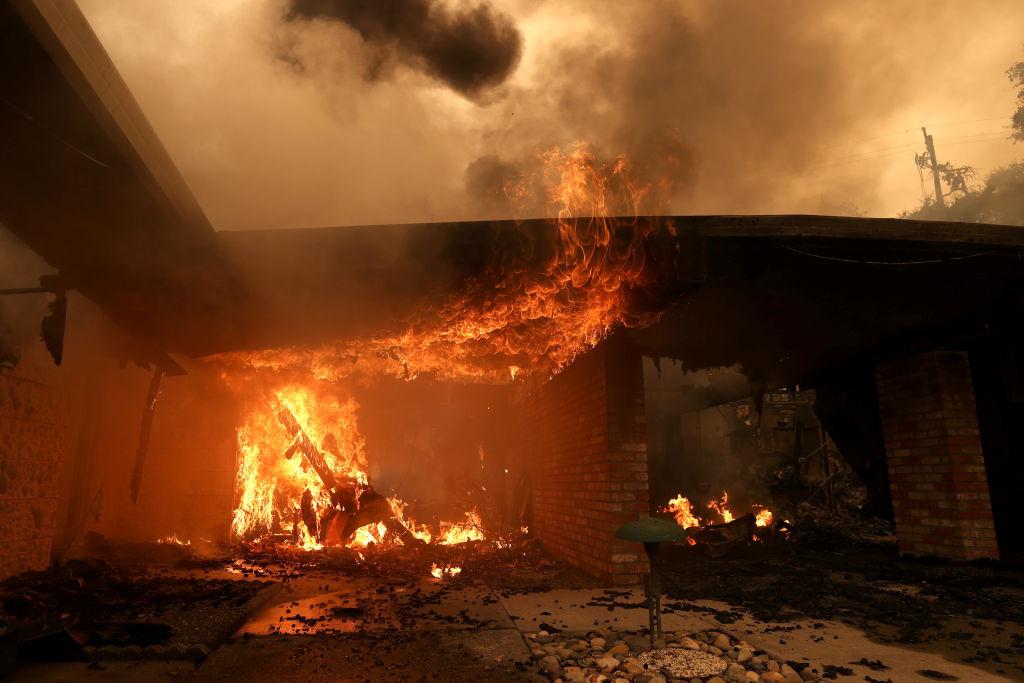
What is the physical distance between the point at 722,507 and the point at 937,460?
30.0 feet

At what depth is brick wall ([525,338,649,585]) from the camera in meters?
6.14

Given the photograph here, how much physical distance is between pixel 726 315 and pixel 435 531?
758cm

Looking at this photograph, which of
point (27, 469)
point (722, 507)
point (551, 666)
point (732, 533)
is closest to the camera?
point (551, 666)

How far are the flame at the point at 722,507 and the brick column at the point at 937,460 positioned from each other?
807cm

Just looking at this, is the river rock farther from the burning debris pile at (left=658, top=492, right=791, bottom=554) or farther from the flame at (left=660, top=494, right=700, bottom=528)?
the flame at (left=660, top=494, right=700, bottom=528)

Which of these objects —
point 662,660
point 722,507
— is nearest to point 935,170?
point 722,507

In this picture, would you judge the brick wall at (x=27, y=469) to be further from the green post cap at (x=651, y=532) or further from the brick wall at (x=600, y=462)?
the brick wall at (x=600, y=462)

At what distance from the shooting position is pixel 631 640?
398 cm

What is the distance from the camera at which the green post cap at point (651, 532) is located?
383 cm

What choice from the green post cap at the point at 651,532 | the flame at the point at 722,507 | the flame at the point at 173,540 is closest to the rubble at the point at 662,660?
the green post cap at the point at 651,532

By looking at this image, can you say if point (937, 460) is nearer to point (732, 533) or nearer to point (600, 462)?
point (732, 533)

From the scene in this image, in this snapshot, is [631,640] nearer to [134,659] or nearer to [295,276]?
[134,659]

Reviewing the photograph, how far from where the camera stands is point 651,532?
388 centimetres

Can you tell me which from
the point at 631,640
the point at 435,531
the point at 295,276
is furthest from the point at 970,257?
the point at 435,531
